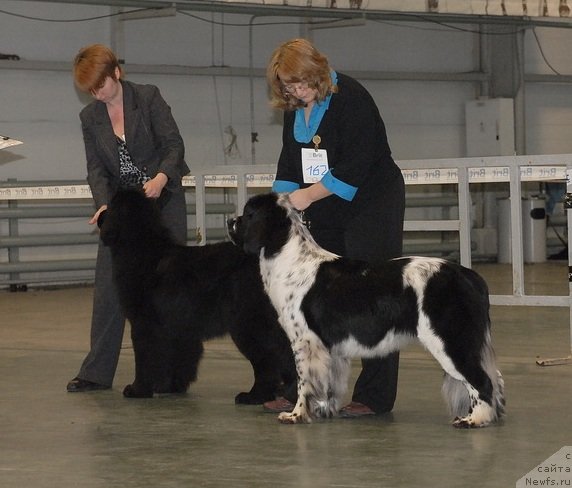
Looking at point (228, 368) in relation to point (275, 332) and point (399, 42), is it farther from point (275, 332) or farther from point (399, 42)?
point (399, 42)

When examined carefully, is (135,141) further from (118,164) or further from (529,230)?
(529,230)

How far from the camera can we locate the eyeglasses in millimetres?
4699

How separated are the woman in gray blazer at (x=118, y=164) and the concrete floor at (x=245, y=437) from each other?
0.21 metres

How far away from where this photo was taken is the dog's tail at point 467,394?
4.59 meters

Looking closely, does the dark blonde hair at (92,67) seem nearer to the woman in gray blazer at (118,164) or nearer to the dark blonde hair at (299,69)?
the woman in gray blazer at (118,164)

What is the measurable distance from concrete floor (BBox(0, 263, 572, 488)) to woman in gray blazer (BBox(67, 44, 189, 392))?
0.21m

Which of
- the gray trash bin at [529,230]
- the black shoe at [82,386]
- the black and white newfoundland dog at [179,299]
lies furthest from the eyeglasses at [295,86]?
the gray trash bin at [529,230]

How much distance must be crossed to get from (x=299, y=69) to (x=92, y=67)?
1.32m

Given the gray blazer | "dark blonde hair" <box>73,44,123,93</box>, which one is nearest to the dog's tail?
the gray blazer

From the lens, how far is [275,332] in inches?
212

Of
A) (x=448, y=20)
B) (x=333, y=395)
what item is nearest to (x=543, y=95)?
(x=448, y=20)


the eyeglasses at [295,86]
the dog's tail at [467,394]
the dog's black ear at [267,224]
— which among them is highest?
the eyeglasses at [295,86]

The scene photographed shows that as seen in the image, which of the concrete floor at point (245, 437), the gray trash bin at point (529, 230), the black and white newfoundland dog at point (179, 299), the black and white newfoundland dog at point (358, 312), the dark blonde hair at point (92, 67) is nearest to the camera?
the concrete floor at point (245, 437)

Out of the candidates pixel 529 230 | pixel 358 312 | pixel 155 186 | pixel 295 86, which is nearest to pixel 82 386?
pixel 155 186
